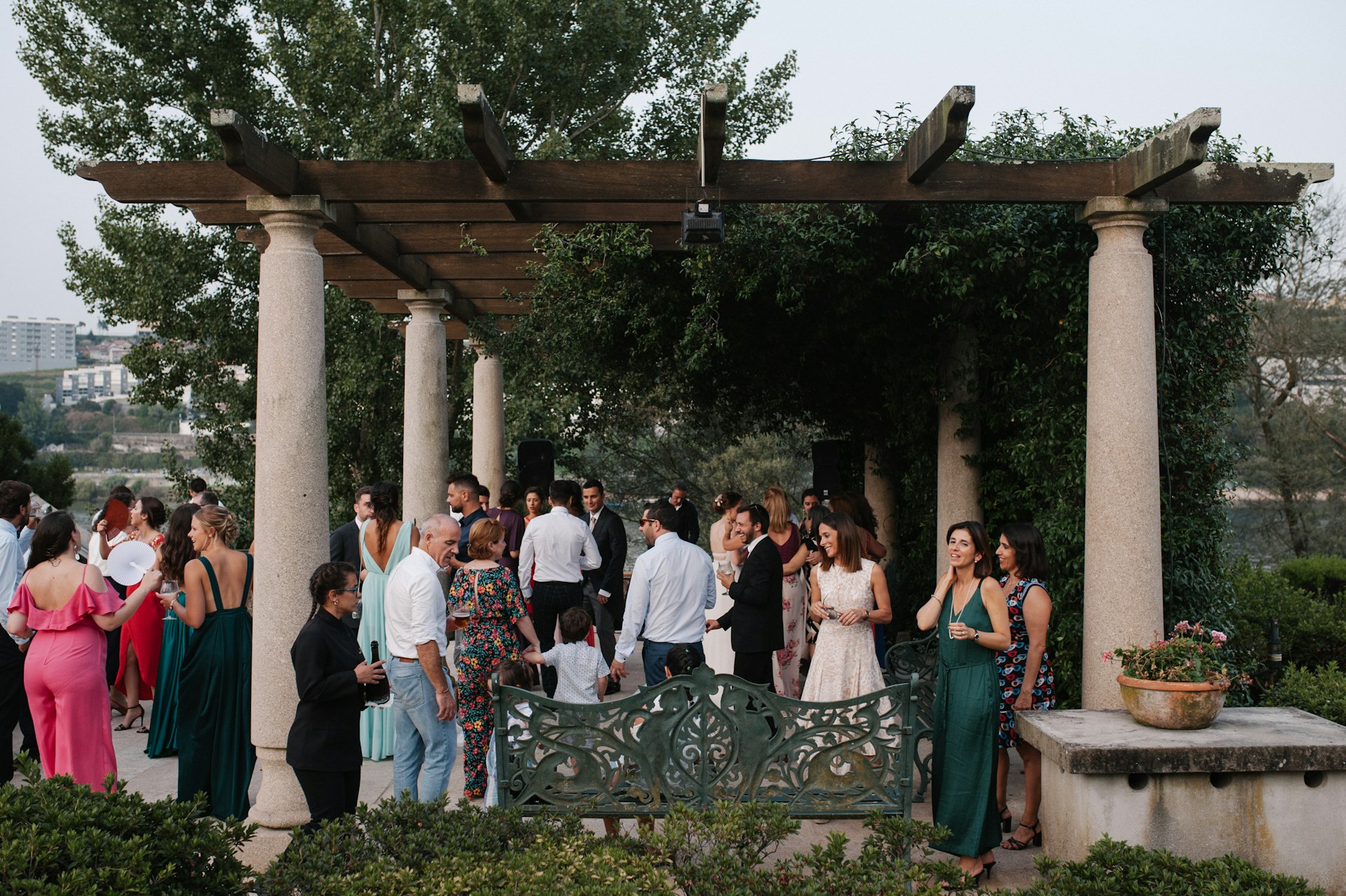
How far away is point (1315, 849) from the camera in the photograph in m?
4.92

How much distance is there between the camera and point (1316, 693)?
7074mm

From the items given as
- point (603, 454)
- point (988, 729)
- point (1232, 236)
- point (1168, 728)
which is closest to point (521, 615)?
point (988, 729)

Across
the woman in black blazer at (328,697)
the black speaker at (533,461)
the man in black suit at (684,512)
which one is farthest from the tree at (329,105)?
the woman in black blazer at (328,697)

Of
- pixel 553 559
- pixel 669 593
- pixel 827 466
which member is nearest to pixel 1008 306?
pixel 669 593

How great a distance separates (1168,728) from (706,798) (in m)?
2.30

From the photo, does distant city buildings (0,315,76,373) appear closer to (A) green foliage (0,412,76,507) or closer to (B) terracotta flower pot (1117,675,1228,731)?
(A) green foliage (0,412,76,507)

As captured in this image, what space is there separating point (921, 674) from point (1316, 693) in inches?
100

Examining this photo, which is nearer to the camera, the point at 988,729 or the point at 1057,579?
the point at 988,729

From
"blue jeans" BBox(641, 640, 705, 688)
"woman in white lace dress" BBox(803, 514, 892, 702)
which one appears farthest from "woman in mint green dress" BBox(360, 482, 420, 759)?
"woman in white lace dress" BBox(803, 514, 892, 702)

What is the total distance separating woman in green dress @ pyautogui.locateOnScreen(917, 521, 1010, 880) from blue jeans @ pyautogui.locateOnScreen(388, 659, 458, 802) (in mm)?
2392

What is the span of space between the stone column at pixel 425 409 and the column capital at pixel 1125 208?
6040 millimetres

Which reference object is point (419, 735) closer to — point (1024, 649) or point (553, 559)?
point (553, 559)

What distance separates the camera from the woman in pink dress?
217 inches

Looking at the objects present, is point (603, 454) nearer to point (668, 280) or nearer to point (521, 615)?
point (668, 280)
